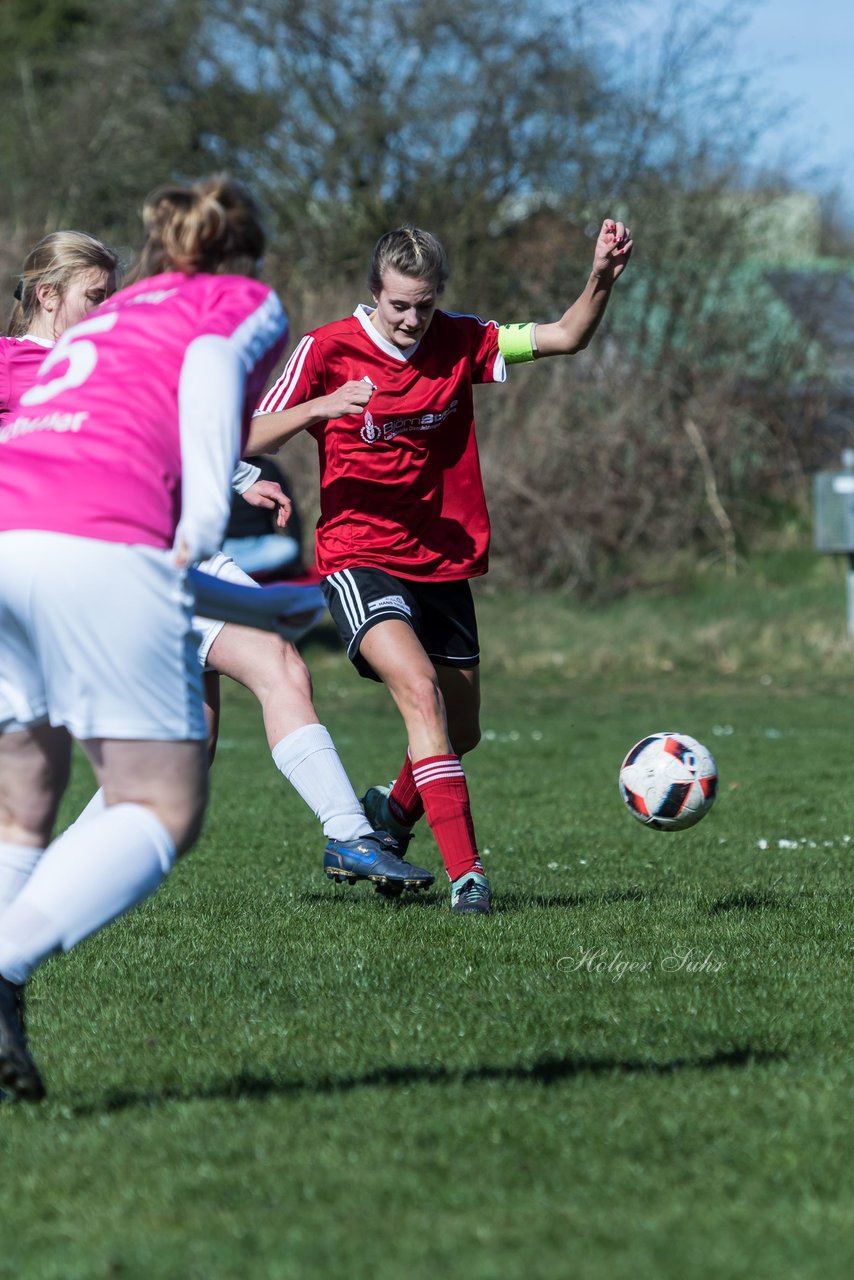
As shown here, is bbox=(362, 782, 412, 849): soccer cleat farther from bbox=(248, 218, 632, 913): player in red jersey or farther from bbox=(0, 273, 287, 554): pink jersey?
bbox=(0, 273, 287, 554): pink jersey

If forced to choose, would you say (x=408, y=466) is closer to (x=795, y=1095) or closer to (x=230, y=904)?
(x=230, y=904)

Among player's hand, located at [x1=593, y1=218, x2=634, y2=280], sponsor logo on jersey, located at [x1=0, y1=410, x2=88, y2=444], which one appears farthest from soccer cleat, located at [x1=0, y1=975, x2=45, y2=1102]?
player's hand, located at [x1=593, y1=218, x2=634, y2=280]

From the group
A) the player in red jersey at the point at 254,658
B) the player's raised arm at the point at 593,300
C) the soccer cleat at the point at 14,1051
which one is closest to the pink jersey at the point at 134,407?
the soccer cleat at the point at 14,1051

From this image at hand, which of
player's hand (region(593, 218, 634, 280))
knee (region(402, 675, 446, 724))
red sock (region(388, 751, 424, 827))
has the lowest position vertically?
red sock (region(388, 751, 424, 827))

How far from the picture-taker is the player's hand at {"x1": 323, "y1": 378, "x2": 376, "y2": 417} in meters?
4.63

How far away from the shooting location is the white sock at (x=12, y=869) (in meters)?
3.53

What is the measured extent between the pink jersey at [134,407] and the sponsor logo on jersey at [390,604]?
2.42 meters

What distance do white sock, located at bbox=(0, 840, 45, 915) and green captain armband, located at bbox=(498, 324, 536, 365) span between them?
9.78ft

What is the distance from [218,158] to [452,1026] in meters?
23.5

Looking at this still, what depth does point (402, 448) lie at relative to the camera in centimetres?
589

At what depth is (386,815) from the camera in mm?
6344

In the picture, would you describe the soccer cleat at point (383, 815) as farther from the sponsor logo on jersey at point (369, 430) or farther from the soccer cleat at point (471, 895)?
the sponsor logo on jersey at point (369, 430)

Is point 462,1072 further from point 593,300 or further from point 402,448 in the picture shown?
point 593,300

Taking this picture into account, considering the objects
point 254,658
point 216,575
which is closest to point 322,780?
point 254,658
